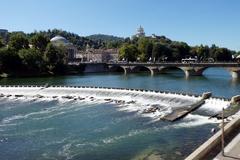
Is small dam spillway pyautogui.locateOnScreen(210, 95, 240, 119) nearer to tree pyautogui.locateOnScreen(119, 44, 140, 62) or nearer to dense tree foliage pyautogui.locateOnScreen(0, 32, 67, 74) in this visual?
dense tree foliage pyautogui.locateOnScreen(0, 32, 67, 74)

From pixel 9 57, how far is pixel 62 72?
18.4 m

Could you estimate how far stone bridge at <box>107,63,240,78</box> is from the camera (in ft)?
319

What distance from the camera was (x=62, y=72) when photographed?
403 feet

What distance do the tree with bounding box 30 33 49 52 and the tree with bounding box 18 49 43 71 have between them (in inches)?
583

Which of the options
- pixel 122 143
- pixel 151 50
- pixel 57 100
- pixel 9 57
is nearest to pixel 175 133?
pixel 122 143

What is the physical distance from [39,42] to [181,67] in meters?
51.7

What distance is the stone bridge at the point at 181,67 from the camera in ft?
319

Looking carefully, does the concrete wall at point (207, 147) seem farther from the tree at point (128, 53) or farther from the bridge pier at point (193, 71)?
the tree at point (128, 53)

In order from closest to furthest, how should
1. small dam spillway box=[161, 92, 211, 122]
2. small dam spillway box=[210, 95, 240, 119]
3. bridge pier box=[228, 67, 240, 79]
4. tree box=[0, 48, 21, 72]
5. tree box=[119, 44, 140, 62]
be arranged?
small dam spillway box=[210, 95, 240, 119] < small dam spillway box=[161, 92, 211, 122] < bridge pier box=[228, 67, 240, 79] < tree box=[0, 48, 21, 72] < tree box=[119, 44, 140, 62]

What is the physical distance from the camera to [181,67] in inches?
4237

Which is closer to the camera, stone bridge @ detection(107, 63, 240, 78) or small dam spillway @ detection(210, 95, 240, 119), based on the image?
small dam spillway @ detection(210, 95, 240, 119)

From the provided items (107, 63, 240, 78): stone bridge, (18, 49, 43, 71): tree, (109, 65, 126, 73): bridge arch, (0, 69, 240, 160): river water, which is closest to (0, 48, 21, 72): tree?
(18, 49, 43, 71): tree

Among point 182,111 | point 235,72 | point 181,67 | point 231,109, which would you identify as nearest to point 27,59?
point 181,67

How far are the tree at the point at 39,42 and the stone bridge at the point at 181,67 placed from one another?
76.5ft
